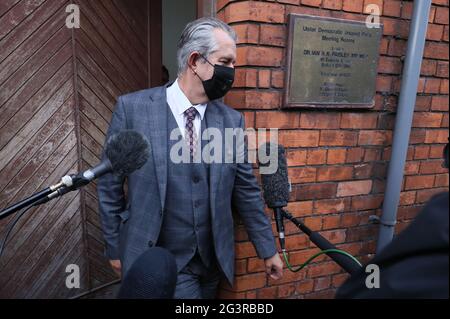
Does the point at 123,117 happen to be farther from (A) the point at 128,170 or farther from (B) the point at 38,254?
(B) the point at 38,254

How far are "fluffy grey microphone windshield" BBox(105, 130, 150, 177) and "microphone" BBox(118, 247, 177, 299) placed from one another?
0.99 feet

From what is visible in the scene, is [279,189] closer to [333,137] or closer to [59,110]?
[333,137]

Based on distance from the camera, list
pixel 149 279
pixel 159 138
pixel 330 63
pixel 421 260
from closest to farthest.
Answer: pixel 421 260
pixel 149 279
pixel 159 138
pixel 330 63

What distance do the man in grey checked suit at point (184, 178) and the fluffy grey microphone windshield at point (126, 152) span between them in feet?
1.18

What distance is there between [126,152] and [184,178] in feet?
1.59

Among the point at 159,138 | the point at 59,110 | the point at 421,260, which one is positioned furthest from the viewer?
the point at 59,110

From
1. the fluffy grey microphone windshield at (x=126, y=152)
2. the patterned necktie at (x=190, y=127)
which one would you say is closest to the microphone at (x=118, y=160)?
the fluffy grey microphone windshield at (x=126, y=152)

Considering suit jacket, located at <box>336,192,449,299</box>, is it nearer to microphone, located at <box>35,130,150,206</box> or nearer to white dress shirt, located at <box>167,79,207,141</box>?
microphone, located at <box>35,130,150,206</box>

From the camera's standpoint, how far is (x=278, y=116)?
1.76 m

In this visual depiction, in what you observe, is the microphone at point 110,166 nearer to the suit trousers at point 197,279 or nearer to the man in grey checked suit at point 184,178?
the man in grey checked suit at point 184,178

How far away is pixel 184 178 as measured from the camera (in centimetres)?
151

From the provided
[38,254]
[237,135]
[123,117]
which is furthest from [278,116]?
[38,254]

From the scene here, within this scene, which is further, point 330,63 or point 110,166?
point 330,63

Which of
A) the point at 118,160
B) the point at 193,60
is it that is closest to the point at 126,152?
the point at 118,160
